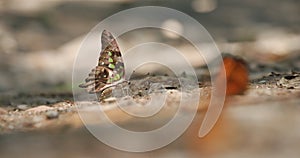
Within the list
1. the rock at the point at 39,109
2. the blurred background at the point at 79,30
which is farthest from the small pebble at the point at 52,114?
the blurred background at the point at 79,30

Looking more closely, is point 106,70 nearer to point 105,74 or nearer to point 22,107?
point 105,74

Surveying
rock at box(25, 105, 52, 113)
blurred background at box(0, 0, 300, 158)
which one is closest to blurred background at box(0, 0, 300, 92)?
blurred background at box(0, 0, 300, 158)

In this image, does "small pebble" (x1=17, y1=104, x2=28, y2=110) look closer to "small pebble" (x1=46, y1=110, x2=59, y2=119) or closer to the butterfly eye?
"small pebble" (x1=46, y1=110, x2=59, y2=119)

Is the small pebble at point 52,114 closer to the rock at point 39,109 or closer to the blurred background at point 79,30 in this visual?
the rock at point 39,109

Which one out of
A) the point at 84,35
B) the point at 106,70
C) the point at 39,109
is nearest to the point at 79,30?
the point at 84,35

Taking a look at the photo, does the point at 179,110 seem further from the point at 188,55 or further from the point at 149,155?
the point at 188,55

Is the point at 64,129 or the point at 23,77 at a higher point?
the point at 23,77

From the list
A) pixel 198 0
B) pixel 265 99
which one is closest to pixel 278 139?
pixel 265 99
